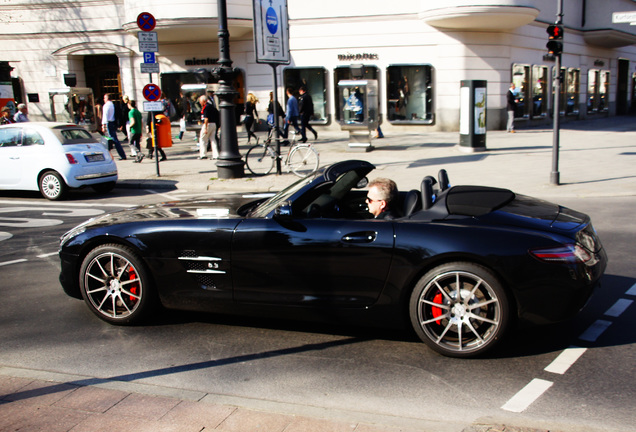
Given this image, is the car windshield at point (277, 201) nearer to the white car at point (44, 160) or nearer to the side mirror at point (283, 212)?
the side mirror at point (283, 212)

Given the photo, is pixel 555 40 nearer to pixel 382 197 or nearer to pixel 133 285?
pixel 382 197

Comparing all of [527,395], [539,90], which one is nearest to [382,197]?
[527,395]

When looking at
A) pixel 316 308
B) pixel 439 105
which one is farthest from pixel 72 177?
pixel 439 105

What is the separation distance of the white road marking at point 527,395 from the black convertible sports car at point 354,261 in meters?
0.40

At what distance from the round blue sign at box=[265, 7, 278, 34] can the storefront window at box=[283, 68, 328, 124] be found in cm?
1233

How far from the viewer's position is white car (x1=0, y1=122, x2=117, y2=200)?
1178cm

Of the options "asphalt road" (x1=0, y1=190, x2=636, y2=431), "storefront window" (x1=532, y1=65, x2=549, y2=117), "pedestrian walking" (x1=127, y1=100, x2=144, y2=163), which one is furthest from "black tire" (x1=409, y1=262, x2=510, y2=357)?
"storefront window" (x1=532, y1=65, x2=549, y2=117)

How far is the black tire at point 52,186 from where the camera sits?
1181cm

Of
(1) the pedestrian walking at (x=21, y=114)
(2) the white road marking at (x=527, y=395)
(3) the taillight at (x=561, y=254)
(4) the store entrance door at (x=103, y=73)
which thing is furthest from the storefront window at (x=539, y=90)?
(2) the white road marking at (x=527, y=395)

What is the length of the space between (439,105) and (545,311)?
71.5 feet

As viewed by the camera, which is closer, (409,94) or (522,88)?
(409,94)

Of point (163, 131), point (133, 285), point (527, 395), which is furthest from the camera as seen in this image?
point (163, 131)

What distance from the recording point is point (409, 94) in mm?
25391

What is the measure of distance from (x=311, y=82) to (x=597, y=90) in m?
18.1
